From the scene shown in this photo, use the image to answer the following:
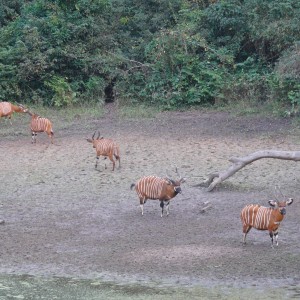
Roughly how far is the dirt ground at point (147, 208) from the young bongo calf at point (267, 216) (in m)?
0.37

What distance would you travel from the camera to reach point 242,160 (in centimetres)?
1669

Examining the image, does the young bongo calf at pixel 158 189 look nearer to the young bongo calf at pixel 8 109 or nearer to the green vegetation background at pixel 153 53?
the young bongo calf at pixel 8 109

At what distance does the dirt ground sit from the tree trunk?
285 mm

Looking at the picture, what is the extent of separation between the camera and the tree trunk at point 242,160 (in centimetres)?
1634

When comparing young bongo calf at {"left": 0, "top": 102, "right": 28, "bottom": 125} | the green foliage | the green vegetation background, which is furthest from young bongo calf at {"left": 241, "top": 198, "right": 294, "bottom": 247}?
the green foliage

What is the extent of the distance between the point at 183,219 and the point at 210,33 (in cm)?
1331

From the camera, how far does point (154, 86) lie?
2669 centimetres

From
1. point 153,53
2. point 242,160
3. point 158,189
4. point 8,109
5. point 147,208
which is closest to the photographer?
point 158,189

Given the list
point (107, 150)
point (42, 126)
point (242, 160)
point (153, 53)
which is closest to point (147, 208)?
point (242, 160)

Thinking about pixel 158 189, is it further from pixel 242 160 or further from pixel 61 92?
pixel 61 92

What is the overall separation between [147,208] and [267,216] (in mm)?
3378

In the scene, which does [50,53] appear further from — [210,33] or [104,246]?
[104,246]

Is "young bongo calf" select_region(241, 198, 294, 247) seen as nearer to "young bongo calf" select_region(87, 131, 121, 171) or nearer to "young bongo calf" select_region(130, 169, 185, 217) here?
"young bongo calf" select_region(130, 169, 185, 217)

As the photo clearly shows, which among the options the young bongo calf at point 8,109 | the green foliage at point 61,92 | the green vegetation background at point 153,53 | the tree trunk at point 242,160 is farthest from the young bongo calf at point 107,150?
the green foliage at point 61,92
